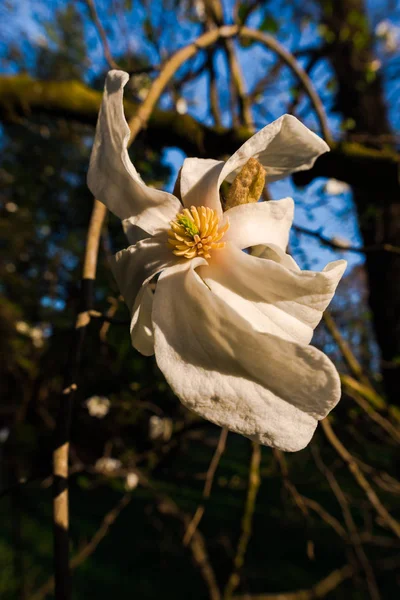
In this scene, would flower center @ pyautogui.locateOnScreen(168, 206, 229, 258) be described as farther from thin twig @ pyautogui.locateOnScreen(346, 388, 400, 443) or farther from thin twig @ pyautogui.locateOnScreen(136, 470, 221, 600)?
thin twig @ pyautogui.locateOnScreen(136, 470, 221, 600)

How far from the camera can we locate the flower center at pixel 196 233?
0.40 m

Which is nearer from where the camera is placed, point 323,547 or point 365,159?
point 365,159

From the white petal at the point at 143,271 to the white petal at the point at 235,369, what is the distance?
35 millimetres

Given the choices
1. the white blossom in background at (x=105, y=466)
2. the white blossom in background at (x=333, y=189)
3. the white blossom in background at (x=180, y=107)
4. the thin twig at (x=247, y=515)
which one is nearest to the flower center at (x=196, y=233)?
the white blossom in background at (x=105, y=466)

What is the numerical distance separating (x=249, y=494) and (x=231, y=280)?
2.76 feet

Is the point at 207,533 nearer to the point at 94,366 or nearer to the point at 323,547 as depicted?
the point at 323,547

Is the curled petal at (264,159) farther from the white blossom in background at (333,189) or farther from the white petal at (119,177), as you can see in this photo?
the white blossom in background at (333,189)

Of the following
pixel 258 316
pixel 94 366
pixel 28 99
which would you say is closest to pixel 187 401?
pixel 258 316

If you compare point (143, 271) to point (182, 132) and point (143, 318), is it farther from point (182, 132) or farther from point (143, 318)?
point (182, 132)

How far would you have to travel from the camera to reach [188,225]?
1.29ft

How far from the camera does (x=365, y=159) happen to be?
1.17 metres

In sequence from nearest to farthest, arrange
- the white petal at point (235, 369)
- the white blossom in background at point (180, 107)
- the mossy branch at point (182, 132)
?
1. the white petal at point (235, 369)
2. the mossy branch at point (182, 132)
3. the white blossom in background at point (180, 107)

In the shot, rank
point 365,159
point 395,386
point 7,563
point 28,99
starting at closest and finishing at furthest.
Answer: point 365,159, point 28,99, point 395,386, point 7,563

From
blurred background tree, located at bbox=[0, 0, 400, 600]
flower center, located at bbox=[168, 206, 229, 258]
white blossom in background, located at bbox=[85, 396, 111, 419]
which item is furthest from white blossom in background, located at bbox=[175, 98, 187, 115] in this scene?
white blossom in background, located at bbox=[85, 396, 111, 419]
